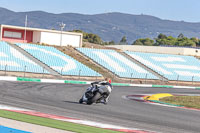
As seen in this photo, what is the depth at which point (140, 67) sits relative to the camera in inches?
2223

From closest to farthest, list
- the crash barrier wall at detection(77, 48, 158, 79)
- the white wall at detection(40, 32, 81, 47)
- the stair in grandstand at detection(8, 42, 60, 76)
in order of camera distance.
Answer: the stair in grandstand at detection(8, 42, 60, 76)
the crash barrier wall at detection(77, 48, 158, 79)
the white wall at detection(40, 32, 81, 47)

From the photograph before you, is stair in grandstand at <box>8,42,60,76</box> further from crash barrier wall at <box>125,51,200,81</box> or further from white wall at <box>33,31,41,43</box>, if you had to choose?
crash barrier wall at <box>125,51,200,81</box>

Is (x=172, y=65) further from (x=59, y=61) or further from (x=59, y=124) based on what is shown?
(x=59, y=124)

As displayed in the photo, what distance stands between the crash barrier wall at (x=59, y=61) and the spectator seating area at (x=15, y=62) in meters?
2.40

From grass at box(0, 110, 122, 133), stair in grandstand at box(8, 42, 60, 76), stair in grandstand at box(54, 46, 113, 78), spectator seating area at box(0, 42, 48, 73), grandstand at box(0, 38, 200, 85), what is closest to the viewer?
grass at box(0, 110, 122, 133)

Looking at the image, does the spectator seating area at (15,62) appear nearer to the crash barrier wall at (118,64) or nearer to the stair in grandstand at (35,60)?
the stair in grandstand at (35,60)

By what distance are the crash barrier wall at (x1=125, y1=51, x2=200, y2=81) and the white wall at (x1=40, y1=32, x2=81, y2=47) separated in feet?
33.2

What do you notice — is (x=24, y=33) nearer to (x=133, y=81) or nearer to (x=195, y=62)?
(x=133, y=81)

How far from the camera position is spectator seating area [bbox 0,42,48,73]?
4231 cm

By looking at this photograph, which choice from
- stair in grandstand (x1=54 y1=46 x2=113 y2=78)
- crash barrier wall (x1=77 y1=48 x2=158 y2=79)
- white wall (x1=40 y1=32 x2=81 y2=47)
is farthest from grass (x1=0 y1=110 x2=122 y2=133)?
white wall (x1=40 y1=32 x2=81 y2=47)

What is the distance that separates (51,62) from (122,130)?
122ft

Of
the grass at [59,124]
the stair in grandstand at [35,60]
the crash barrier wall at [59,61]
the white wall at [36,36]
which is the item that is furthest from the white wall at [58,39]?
the grass at [59,124]

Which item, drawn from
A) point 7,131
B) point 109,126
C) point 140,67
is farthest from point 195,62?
point 7,131

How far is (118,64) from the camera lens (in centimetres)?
5500
